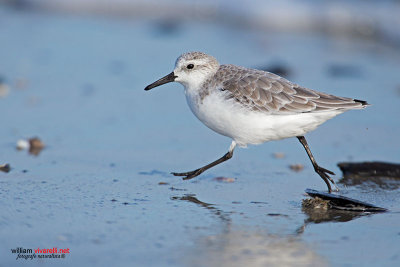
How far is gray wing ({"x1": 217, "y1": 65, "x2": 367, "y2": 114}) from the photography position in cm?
532

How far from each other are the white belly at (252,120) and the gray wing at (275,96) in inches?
2.1

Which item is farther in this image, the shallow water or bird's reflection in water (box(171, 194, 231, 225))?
bird's reflection in water (box(171, 194, 231, 225))

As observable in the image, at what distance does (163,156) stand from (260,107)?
1363mm

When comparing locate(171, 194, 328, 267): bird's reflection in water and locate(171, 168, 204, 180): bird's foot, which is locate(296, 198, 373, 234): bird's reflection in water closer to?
locate(171, 194, 328, 267): bird's reflection in water

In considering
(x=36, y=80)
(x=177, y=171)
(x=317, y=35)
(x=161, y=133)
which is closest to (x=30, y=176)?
(x=177, y=171)

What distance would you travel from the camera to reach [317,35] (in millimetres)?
11812

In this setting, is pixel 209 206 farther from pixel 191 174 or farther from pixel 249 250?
pixel 249 250

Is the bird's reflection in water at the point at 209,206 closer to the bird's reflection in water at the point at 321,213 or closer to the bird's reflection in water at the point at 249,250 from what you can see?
the bird's reflection in water at the point at 249,250

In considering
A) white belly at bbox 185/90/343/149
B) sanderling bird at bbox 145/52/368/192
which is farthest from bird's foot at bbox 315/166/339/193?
white belly at bbox 185/90/343/149

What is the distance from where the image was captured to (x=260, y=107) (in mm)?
5387

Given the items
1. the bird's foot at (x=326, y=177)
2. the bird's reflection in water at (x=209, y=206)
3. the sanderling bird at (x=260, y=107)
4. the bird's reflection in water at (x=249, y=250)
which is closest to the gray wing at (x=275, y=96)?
the sanderling bird at (x=260, y=107)

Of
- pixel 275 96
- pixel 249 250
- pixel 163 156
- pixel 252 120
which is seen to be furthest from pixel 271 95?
pixel 249 250

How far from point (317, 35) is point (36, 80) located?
550 centimetres

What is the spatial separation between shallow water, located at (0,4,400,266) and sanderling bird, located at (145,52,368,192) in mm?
485
